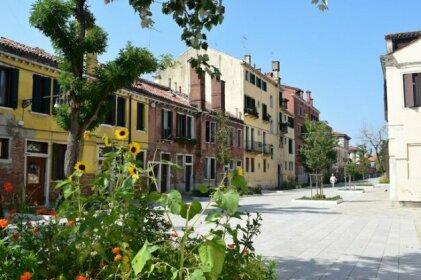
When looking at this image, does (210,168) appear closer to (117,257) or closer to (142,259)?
(117,257)

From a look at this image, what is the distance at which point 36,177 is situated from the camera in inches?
727

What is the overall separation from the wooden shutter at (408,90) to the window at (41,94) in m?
15.7

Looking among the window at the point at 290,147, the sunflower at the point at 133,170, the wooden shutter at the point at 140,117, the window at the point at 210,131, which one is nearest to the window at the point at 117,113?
the wooden shutter at the point at 140,117

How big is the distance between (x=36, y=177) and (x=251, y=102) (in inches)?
1063

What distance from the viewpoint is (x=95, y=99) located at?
14.5m

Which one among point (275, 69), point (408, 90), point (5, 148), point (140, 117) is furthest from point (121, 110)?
point (275, 69)

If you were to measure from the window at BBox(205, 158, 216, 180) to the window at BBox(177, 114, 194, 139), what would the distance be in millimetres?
3236

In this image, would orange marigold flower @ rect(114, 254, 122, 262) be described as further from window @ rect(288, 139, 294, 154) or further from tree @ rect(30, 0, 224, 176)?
window @ rect(288, 139, 294, 154)

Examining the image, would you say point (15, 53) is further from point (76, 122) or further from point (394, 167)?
point (394, 167)

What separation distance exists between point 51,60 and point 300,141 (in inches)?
1820

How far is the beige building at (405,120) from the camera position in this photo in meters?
19.5

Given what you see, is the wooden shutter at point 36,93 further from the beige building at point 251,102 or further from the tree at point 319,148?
the beige building at point 251,102

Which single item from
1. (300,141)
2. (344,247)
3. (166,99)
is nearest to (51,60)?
(166,99)

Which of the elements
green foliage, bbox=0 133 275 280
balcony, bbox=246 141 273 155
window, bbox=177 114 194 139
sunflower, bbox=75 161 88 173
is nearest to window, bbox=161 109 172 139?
window, bbox=177 114 194 139
